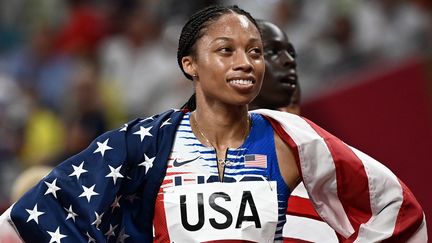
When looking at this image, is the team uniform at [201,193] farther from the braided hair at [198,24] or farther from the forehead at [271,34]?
the forehead at [271,34]

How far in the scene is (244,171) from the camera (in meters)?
3.30

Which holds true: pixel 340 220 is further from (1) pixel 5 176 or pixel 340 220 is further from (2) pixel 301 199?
(1) pixel 5 176

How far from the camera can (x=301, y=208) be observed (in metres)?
3.77

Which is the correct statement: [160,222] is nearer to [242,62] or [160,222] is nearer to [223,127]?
[223,127]

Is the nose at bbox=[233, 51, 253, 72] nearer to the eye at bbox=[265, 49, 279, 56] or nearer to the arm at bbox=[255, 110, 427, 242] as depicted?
the arm at bbox=[255, 110, 427, 242]

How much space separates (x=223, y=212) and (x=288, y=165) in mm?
276

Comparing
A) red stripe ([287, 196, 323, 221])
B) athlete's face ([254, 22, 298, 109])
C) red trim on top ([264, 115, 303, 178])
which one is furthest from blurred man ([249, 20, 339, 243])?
red trim on top ([264, 115, 303, 178])

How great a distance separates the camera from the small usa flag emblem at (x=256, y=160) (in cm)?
331

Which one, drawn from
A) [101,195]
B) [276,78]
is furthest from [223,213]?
[276,78]

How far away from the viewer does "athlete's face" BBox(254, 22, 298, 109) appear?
13.6 ft

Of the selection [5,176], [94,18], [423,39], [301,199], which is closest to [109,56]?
[94,18]

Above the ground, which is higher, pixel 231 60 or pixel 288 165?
pixel 231 60

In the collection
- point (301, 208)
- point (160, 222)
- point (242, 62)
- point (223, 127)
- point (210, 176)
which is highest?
point (242, 62)

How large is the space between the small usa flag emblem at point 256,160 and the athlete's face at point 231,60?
0.55ft
